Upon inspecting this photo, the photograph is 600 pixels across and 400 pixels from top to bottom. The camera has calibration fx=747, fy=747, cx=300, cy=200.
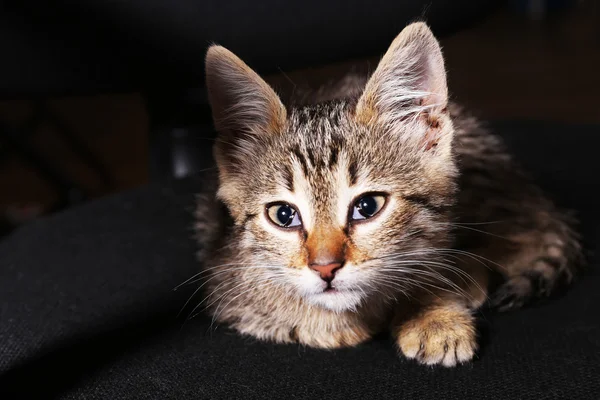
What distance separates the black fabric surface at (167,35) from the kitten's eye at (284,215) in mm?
383

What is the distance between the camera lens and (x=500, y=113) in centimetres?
313

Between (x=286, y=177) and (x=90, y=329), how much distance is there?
33cm

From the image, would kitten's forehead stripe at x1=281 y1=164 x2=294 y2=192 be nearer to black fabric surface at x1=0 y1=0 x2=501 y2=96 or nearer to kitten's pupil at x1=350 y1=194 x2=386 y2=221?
kitten's pupil at x1=350 y1=194 x2=386 y2=221

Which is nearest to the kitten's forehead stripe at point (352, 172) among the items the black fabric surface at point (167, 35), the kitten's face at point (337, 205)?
the kitten's face at point (337, 205)

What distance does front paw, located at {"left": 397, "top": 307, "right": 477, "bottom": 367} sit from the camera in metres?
0.88

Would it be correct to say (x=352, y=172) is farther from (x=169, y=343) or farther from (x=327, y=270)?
(x=169, y=343)

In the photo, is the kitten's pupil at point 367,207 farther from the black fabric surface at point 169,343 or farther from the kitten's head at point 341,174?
the black fabric surface at point 169,343

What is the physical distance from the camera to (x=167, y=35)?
4.00ft

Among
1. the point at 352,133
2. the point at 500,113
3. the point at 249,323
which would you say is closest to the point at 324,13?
the point at 352,133

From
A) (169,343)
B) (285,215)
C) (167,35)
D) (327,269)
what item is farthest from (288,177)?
(167,35)

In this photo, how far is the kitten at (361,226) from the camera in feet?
2.98

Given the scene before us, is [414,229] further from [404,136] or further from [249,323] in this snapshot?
[249,323]

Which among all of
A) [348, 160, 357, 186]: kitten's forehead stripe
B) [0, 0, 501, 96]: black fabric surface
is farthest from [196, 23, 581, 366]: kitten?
[0, 0, 501, 96]: black fabric surface

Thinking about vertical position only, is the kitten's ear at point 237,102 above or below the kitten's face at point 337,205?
above
